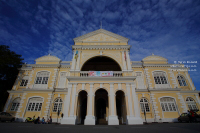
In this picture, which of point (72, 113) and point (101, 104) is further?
point (101, 104)

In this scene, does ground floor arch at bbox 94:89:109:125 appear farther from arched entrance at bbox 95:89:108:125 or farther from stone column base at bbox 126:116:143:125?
stone column base at bbox 126:116:143:125

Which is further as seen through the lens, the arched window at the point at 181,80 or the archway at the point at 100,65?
the arched window at the point at 181,80

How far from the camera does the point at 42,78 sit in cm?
1959

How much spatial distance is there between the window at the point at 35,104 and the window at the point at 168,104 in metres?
20.9

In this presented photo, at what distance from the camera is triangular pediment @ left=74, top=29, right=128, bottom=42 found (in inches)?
701

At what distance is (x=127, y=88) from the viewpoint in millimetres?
13586

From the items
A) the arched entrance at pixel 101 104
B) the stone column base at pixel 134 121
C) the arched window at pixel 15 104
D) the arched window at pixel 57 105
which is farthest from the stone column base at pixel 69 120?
the arched window at pixel 15 104

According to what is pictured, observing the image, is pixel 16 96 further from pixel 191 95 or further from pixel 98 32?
pixel 191 95

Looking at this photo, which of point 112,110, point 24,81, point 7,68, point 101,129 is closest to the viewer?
point 101,129

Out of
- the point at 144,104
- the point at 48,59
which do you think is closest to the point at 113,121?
the point at 144,104

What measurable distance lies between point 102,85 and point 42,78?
12.7 meters

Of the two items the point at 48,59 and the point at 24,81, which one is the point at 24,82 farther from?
the point at 48,59

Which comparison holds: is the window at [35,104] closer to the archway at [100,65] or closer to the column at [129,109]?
the archway at [100,65]

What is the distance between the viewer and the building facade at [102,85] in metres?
14.1
